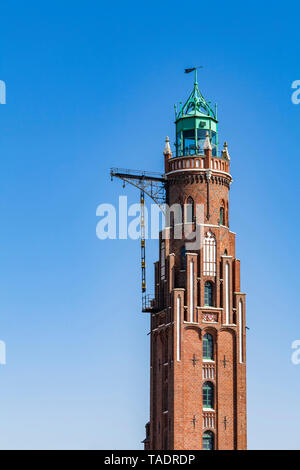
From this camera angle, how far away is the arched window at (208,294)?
133750 millimetres

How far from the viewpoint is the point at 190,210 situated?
446ft

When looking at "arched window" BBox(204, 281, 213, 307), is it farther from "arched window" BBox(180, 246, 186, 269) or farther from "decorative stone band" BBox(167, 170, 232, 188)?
"decorative stone band" BBox(167, 170, 232, 188)

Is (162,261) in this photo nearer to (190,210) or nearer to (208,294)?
(190,210)

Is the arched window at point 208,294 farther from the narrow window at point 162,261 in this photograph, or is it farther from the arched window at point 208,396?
the arched window at point 208,396

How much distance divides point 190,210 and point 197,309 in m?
9.94

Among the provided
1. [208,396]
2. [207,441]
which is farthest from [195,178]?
Answer: [207,441]

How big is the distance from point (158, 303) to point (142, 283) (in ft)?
9.14

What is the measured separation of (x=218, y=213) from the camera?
447 ft

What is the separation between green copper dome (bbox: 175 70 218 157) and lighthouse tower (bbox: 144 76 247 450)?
3.8 inches

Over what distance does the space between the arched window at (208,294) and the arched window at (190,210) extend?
6.45m

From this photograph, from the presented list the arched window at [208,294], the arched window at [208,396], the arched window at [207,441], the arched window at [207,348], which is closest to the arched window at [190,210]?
the arched window at [208,294]
